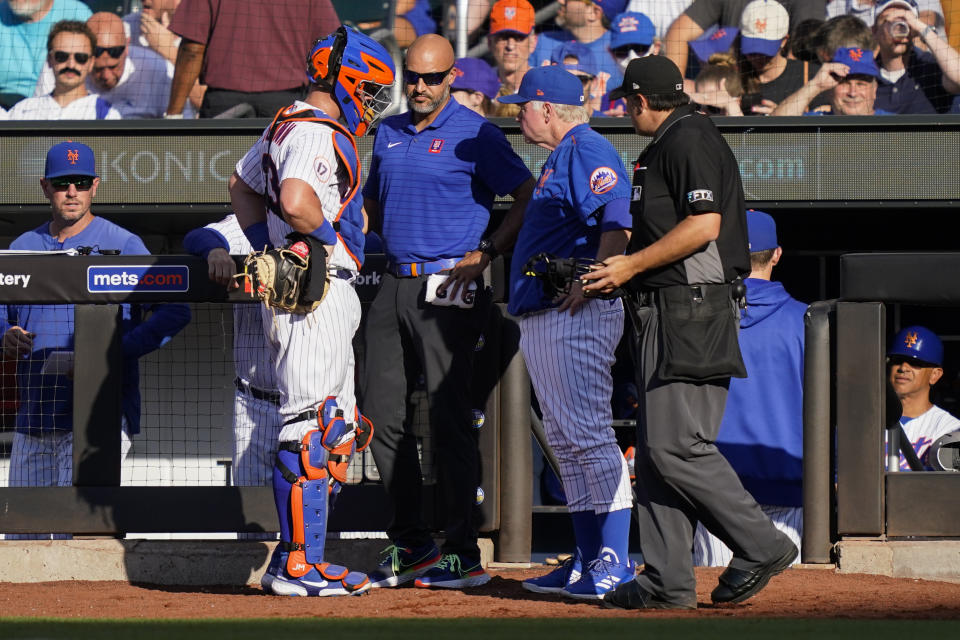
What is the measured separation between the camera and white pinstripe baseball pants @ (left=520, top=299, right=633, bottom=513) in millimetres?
4250

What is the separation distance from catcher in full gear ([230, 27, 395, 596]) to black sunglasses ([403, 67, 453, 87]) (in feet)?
1.08

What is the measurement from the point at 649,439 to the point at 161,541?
2340mm

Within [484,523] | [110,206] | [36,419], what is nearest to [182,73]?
[110,206]

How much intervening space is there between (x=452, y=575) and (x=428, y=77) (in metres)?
1.98

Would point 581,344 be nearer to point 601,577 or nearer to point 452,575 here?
point 601,577

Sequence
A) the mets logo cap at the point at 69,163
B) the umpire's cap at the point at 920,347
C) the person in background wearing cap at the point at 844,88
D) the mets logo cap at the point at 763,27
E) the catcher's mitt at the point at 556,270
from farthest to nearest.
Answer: the mets logo cap at the point at 763,27, the person in background wearing cap at the point at 844,88, the umpire's cap at the point at 920,347, the mets logo cap at the point at 69,163, the catcher's mitt at the point at 556,270

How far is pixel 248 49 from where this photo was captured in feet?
24.8

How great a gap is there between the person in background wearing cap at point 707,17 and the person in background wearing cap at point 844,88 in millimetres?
462

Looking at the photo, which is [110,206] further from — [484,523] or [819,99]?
[819,99]

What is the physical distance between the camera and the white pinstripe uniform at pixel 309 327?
4141mm

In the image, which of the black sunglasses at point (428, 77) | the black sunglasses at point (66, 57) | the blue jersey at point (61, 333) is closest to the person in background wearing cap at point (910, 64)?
the black sunglasses at point (428, 77)

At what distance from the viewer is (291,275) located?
3.98 metres

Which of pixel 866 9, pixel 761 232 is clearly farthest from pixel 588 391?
pixel 866 9

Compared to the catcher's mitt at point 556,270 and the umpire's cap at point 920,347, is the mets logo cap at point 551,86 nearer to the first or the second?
the catcher's mitt at point 556,270
